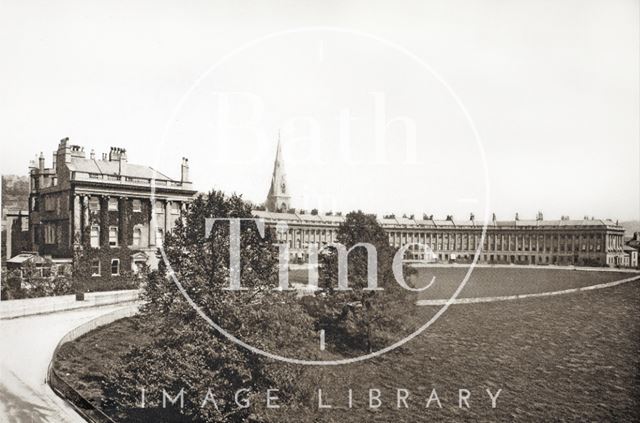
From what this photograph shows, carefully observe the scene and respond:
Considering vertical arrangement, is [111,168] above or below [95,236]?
above

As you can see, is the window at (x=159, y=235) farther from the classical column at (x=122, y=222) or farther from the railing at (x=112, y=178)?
the railing at (x=112, y=178)

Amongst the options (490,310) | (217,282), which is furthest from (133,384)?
(490,310)

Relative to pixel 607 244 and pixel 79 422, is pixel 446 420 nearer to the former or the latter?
pixel 79 422

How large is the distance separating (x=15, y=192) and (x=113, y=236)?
4.13 m

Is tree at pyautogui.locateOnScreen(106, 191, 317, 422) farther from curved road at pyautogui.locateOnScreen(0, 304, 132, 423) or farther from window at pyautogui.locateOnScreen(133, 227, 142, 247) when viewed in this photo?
window at pyautogui.locateOnScreen(133, 227, 142, 247)

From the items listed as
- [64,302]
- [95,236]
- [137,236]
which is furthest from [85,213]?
[64,302]

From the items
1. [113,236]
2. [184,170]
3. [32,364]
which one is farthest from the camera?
[113,236]

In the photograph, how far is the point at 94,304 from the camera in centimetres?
2203

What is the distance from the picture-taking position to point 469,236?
32.2 metres

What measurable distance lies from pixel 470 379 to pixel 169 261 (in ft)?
46.7

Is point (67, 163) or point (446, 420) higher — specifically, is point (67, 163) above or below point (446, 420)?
above

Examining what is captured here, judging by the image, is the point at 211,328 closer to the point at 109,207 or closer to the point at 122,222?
the point at 122,222

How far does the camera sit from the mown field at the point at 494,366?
1800cm

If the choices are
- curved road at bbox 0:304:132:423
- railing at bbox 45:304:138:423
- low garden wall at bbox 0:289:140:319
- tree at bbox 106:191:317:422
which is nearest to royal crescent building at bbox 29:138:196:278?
low garden wall at bbox 0:289:140:319
